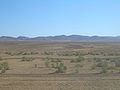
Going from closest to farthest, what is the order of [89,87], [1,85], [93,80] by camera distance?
[89,87] → [1,85] → [93,80]

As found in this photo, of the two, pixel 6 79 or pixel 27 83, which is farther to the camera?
pixel 6 79

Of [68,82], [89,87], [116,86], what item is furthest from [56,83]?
[116,86]

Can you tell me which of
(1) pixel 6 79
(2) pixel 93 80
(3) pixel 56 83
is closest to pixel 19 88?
(3) pixel 56 83

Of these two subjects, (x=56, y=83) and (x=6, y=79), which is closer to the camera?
(x=56, y=83)

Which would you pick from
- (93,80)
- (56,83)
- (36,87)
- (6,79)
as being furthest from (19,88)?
(93,80)

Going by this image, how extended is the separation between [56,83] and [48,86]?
116 cm

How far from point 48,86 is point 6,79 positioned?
512 centimetres

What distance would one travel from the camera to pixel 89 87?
20.0 m

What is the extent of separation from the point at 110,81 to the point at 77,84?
8.76ft

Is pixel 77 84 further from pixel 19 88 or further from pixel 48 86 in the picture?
pixel 19 88

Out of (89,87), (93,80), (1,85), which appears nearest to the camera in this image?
(89,87)

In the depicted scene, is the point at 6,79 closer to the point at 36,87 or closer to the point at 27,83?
the point at 27,83

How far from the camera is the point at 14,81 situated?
2311 centimetres

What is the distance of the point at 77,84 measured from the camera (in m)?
21.2
